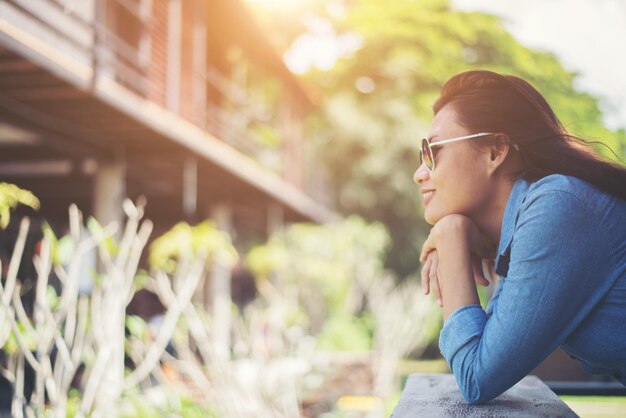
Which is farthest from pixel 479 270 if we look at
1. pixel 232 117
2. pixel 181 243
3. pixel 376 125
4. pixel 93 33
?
pixel 376 125

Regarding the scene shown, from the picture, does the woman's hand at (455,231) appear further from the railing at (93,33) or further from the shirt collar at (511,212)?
the railing at (93,33)

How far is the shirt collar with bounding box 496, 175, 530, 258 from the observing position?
57.8 inches

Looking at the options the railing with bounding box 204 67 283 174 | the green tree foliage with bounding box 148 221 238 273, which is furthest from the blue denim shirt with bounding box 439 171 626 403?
the railing with bounding box 204 67 283 174

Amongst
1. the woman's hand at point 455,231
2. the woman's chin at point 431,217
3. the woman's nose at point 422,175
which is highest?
the woman's nose at point 422,175

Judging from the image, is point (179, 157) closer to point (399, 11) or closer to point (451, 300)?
point (451, 300)

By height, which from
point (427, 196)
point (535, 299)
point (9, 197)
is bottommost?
point (535, 299)

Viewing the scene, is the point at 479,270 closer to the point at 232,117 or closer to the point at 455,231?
the point at 455,231

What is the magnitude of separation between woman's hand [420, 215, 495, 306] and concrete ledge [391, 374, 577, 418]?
0.19 m

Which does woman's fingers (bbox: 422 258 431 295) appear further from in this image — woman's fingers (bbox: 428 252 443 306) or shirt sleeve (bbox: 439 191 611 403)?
shirt sleeve (bbox: 439 191 611 403)

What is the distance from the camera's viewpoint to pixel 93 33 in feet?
23.3

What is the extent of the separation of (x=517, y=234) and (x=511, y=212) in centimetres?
14

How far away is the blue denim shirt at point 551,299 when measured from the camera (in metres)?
1.27

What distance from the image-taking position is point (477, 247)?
1.58 metres

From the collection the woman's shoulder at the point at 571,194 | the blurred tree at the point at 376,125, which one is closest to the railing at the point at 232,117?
the blurred tree at the point at 376,125
